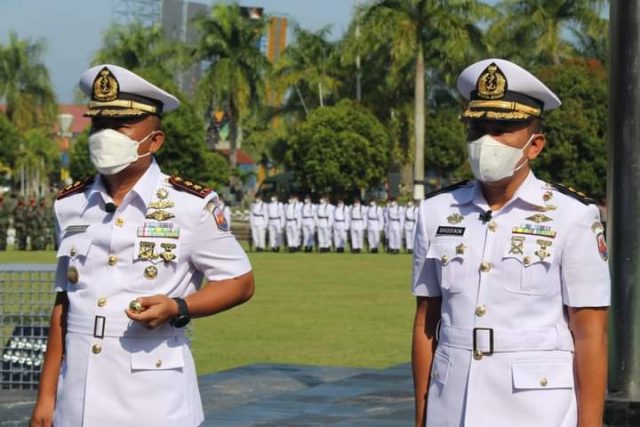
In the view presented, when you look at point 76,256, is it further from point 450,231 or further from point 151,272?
point 450,231

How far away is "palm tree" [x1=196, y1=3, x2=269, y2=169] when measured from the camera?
51.4m

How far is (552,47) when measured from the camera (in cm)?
4438

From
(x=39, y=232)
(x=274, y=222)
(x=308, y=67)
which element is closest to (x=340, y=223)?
(x=274, y=222)

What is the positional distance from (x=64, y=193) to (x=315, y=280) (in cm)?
1850

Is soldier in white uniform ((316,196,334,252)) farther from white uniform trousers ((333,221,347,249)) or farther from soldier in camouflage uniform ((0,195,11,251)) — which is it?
soldier in camouflage uniform ((0,195,11,251))

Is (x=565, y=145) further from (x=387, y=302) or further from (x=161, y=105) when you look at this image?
(x=161, y=105)

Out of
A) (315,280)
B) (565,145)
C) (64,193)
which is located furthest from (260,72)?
(64,193)

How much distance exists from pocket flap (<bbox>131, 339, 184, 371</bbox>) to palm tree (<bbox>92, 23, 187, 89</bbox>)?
161ft

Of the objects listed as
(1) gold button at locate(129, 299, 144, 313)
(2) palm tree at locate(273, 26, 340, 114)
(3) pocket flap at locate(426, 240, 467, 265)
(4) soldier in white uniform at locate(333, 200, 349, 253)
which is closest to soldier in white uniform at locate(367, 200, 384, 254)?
(4) soldier in white uniform at locate(333, 200, 349, 253)

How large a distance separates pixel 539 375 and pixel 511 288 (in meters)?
0.26

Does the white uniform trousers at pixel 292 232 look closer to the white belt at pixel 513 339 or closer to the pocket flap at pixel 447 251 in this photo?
the pocket flap at pixel 447 251

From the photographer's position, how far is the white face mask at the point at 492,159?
4012mm

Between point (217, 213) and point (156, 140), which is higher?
point (156, 140)

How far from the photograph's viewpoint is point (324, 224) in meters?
36.5
